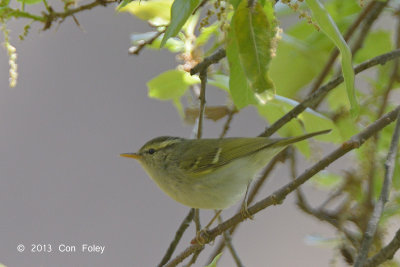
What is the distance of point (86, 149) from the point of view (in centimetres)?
527

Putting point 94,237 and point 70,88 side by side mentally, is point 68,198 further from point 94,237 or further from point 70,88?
point 70,88

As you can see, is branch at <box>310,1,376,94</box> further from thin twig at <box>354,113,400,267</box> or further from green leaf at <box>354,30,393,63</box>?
thin twig at <box>354,113,400,267</box>

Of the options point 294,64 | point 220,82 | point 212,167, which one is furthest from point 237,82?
point 212,167

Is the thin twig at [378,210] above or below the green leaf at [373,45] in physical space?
below

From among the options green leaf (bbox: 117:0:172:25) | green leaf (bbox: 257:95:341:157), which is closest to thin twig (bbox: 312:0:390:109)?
green leaf (bbox: 257:95:341:157)

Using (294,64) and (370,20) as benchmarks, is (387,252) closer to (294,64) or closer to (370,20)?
(294,64)

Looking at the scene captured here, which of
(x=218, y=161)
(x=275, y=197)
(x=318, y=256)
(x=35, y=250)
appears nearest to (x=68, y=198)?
(x=35, y=250)

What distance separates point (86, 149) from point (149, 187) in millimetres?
773

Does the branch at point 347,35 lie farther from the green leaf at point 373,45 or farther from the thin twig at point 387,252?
the thin twig at point 387,252

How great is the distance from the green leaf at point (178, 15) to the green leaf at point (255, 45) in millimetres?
112

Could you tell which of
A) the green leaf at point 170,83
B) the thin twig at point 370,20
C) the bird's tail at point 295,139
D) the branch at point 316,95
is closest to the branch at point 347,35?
the thin twig at point 370,20

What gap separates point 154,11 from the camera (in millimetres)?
2225

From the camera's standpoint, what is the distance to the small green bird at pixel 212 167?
8.18ft

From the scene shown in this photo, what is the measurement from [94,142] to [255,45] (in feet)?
13.9
